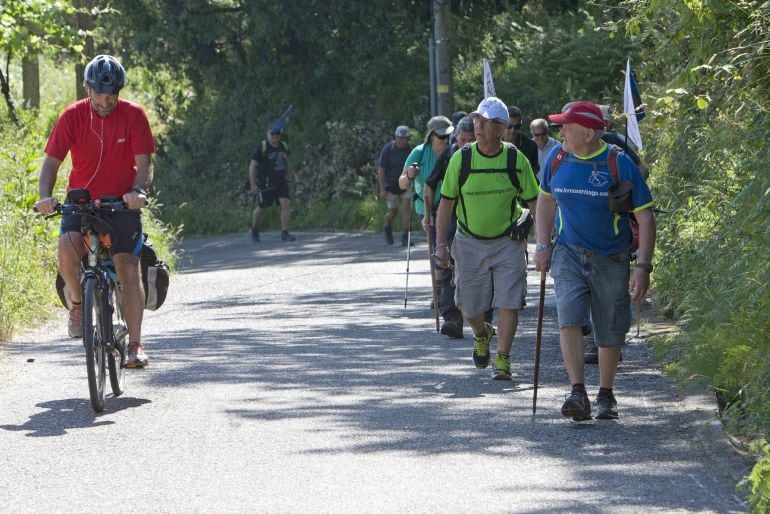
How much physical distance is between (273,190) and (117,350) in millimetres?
16804

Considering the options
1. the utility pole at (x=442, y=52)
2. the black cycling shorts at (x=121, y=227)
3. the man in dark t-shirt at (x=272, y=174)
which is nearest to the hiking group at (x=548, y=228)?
the black cycling shorts at (x=121, y=227)

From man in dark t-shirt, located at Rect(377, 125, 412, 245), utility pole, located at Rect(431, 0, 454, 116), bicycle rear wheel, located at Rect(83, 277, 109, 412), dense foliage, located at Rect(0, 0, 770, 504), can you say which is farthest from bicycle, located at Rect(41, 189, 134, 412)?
utility pole, located at Rect(431, 0, 454, 116)

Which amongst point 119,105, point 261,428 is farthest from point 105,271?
point 261,428

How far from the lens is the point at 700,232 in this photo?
40.3ft

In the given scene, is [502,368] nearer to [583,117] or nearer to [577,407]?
[577,407]

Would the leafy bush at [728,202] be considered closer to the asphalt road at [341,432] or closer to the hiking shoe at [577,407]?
the asphalt road at [341,432]

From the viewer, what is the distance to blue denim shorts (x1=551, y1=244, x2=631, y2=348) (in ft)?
27.8

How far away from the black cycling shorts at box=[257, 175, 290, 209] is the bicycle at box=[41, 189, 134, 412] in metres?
16.4

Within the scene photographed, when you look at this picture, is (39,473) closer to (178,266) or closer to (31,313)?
(31,313)

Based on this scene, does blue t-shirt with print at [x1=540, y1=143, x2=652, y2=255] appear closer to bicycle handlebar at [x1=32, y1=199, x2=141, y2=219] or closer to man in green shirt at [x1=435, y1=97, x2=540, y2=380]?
man in green shirt at [x1=435, y1=97, x2=540, y2=380]

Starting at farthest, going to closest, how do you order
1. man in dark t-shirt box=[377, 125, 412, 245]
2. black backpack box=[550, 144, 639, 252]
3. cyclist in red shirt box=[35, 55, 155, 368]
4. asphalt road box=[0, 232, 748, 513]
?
1. man in dark t-shirt box=[377, 125, 412, 245]
2. cyclist in red shirt box=[35, 55, 155, 368]
3. black backpack box=[550, 144, 639, 252]
4. asphalt road box=[0, 232, 748, 513]

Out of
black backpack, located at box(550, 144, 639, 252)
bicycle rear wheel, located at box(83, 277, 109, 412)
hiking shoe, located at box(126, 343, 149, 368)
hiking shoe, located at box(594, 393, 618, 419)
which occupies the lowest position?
hiking shoe, located at box(594, 393, 618, 419)

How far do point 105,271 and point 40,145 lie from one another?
33.2ft

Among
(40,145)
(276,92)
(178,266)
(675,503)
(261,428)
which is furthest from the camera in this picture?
(276,92)
